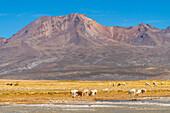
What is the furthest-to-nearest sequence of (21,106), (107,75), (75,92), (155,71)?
(155,71) < (107,75) < (75,92) < (21,106)

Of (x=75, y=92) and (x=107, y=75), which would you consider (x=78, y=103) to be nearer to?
(x=75, y=92)

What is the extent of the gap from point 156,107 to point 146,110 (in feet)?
7.88

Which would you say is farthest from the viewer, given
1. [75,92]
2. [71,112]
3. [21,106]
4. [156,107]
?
[75,92]

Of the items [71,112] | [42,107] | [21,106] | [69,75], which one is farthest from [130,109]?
[69,75]

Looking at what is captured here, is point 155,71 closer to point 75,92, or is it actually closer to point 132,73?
point 132,73

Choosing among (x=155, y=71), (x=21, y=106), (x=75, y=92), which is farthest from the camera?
(x=155, y=71)

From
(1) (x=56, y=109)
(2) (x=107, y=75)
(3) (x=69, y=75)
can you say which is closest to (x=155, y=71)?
(2) (x=107, y=75)

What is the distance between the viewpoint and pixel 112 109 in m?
31.5

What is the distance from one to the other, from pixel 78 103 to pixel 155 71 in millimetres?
160380

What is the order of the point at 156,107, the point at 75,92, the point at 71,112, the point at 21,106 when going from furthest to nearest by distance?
the point at 75,92 < the point at 21,106 < the point at 156,107 < the point at 71,112

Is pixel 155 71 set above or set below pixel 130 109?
above

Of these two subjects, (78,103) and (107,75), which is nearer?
(78,103)

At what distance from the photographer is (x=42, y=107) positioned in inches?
1313

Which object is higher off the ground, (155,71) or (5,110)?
(155,71)
